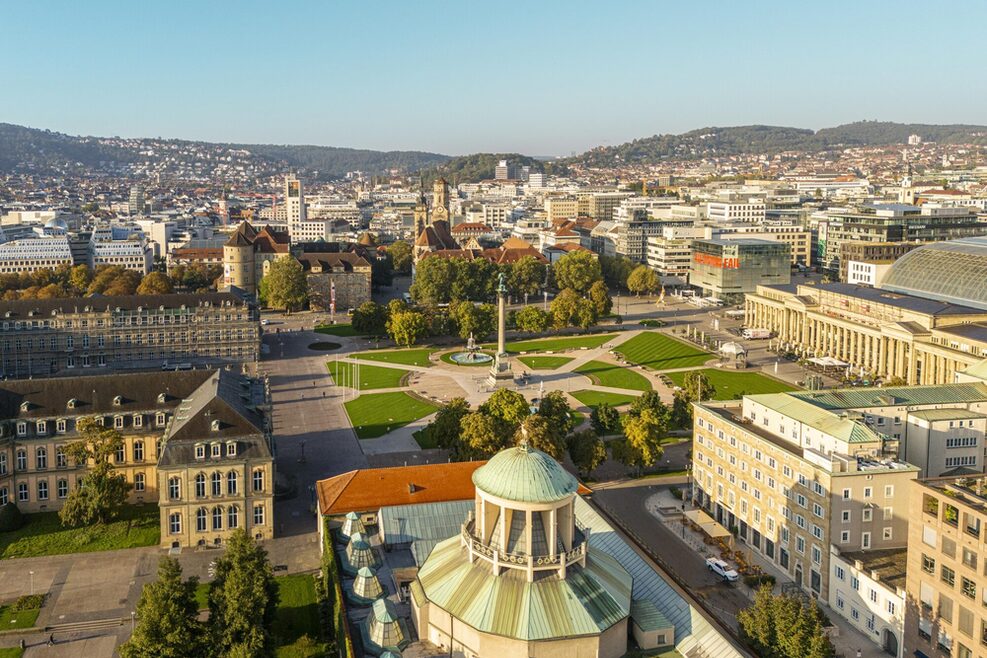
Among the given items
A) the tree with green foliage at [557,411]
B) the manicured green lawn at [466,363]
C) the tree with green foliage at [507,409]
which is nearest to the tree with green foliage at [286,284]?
the manicured green lawn at [466,363]

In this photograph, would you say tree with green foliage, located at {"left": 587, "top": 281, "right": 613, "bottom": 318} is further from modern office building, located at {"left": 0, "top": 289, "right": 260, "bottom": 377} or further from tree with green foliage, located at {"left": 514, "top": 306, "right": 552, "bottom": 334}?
modern office building, located at {"left": 0, "top": 289, "right": 260, "bottom": 377}

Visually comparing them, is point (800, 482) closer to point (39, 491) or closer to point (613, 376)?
point (39, 491)

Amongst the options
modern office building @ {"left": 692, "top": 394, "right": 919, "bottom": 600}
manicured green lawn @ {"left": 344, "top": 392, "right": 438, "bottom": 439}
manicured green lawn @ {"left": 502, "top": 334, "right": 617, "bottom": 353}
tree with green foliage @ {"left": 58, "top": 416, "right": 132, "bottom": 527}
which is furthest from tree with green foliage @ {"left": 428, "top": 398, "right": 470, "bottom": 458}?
manicured green lawn @ {"left": 502, "top": 334, "right": 617, "bottom": 353}

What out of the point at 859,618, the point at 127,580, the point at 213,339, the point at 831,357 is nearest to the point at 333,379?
the point at 213,339

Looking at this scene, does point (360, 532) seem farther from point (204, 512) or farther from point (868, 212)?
point (868, 212)

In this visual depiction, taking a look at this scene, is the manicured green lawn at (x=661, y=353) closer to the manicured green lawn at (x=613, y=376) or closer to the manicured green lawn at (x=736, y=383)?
the manicured green lawn at (x=613, y=376)

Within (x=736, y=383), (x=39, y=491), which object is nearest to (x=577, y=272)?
(x=736, y=383)
